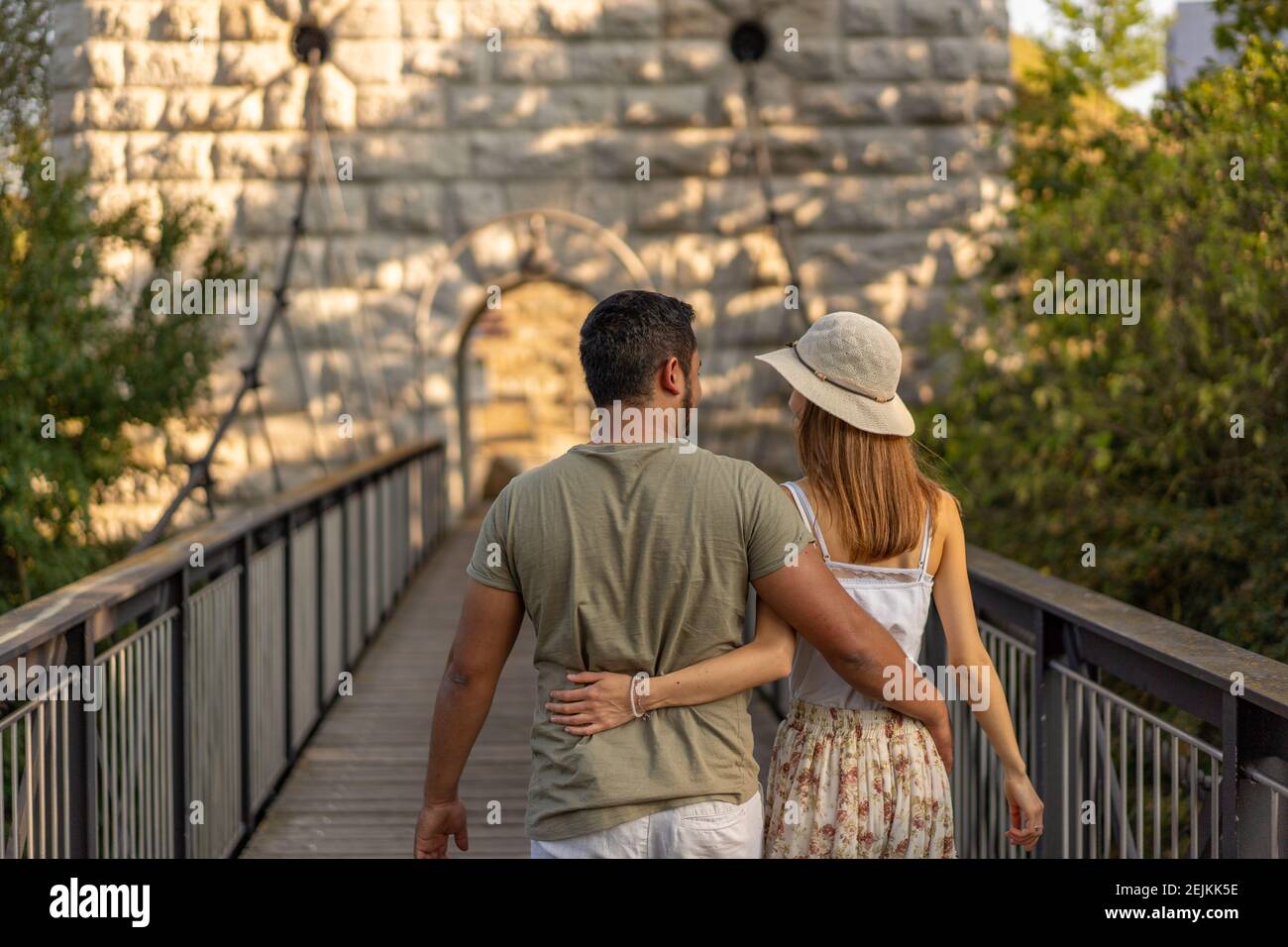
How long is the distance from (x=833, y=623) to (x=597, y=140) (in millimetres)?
8977

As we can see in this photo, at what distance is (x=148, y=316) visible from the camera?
8094 mm

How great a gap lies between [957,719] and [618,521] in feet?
6.80

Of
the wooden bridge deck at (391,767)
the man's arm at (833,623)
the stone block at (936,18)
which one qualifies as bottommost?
the wooden bridge deck at (391,767)

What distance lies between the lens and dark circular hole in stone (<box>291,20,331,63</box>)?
10359mm

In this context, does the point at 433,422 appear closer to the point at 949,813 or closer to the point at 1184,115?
the point at 1184,115

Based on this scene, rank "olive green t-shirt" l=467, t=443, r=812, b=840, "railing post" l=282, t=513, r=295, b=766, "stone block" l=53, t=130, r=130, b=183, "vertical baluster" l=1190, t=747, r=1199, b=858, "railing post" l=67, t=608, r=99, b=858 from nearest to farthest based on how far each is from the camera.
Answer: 1. "olive green t-shirt" l=467, t=443, r=812, b=840
2. "vertical baluster" l=1190, t=747, r=1199, b=858
3. "railing post" l=67, t=608, r=99, b=858
4. "railing post" l=282, t=513, r=295, b=766
5. "stone block" l=53, t=130, r=130, b=183

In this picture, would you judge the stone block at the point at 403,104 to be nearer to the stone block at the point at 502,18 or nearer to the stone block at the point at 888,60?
the stone block at the point at 502,18

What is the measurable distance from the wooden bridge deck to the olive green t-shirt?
2371mm

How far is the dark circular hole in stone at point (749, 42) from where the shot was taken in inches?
412

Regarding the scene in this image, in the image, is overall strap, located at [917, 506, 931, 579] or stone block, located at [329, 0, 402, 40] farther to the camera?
stone block, located at [329, 0, 402, 40]

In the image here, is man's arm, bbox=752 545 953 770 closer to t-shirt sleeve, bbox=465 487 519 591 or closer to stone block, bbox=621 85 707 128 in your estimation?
t-shirt sleeve, bbox=465 487 519 591

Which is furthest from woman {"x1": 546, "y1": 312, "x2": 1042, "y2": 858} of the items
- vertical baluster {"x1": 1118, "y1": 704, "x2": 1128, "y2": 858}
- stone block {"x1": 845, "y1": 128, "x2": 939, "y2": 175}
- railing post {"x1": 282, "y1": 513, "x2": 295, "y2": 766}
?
stone block {"x1": 845, "y1": 128, "x2": 939, "y2": 175}

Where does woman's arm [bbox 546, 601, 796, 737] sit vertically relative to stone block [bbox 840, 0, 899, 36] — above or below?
below

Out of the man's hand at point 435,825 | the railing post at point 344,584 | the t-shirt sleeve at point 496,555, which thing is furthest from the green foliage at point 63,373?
the t-shirt sleeve at point 496,555
